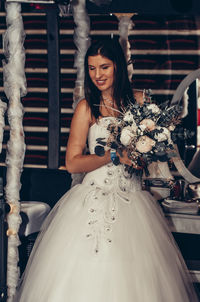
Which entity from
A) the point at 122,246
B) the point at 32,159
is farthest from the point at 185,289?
the point at 32,159

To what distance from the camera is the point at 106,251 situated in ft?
9.29

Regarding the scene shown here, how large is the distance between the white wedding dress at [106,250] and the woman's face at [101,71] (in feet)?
0.73

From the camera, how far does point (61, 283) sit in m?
2.80

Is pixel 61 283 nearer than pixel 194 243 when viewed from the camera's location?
Yes

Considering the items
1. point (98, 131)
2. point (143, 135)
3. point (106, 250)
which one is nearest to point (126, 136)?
point (143, 135)

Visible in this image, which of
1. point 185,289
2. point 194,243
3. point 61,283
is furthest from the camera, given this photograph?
point 194,243

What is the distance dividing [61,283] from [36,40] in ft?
8.38

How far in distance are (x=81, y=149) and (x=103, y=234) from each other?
55 cm

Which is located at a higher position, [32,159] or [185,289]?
[32,159]

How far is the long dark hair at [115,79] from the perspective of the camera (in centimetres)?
319

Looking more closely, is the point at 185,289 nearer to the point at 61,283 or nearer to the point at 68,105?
the point at 61,283

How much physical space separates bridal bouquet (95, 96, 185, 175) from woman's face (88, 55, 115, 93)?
280mm

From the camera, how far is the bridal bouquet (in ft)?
9.46

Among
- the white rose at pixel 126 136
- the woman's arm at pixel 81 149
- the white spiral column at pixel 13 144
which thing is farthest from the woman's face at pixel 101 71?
the white spiral column at pixel 13 144
